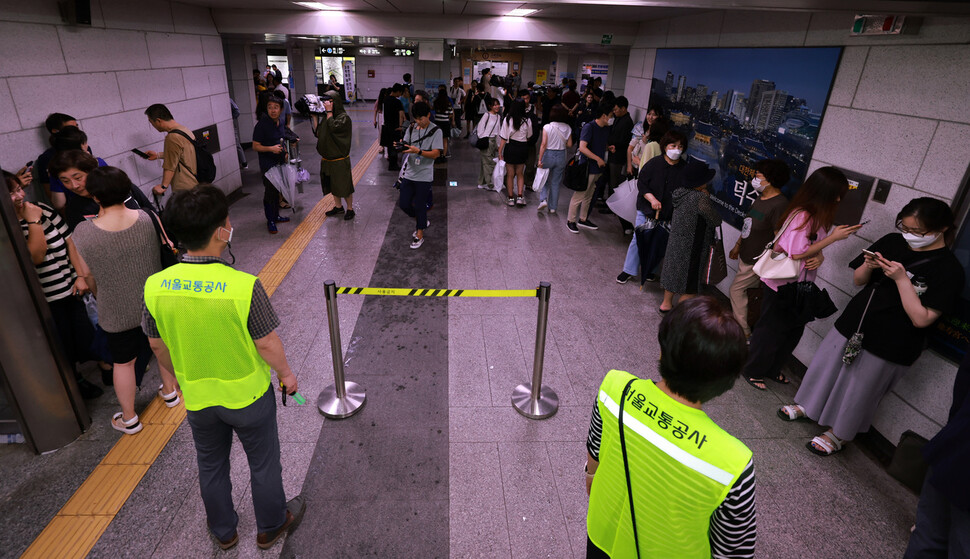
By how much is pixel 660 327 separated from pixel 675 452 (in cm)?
35

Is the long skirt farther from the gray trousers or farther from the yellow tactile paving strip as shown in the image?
the yellow tactile paving strip

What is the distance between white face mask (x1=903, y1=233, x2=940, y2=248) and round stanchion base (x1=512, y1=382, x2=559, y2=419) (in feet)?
7.77

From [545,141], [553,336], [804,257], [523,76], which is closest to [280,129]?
[545,141]

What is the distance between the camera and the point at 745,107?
510 centimetres

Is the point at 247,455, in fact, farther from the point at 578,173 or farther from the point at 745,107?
the point at 578,173

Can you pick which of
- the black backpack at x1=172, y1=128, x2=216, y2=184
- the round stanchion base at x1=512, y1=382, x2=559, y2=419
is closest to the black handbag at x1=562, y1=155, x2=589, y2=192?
the round stanchion base at x1=512, y1=382, x2=559, y2=419

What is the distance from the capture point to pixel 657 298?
5488mm

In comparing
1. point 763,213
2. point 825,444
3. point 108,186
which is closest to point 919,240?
point 763,213

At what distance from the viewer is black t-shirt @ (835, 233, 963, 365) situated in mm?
2686

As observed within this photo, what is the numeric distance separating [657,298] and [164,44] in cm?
698

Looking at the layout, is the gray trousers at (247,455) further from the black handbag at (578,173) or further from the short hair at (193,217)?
the black handbag at (578,173)

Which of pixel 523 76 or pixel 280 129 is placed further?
pixel 523 76

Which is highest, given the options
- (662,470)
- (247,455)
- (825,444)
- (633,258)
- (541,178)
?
(662,470)

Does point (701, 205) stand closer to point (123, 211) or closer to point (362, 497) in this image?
point (362, 497)
